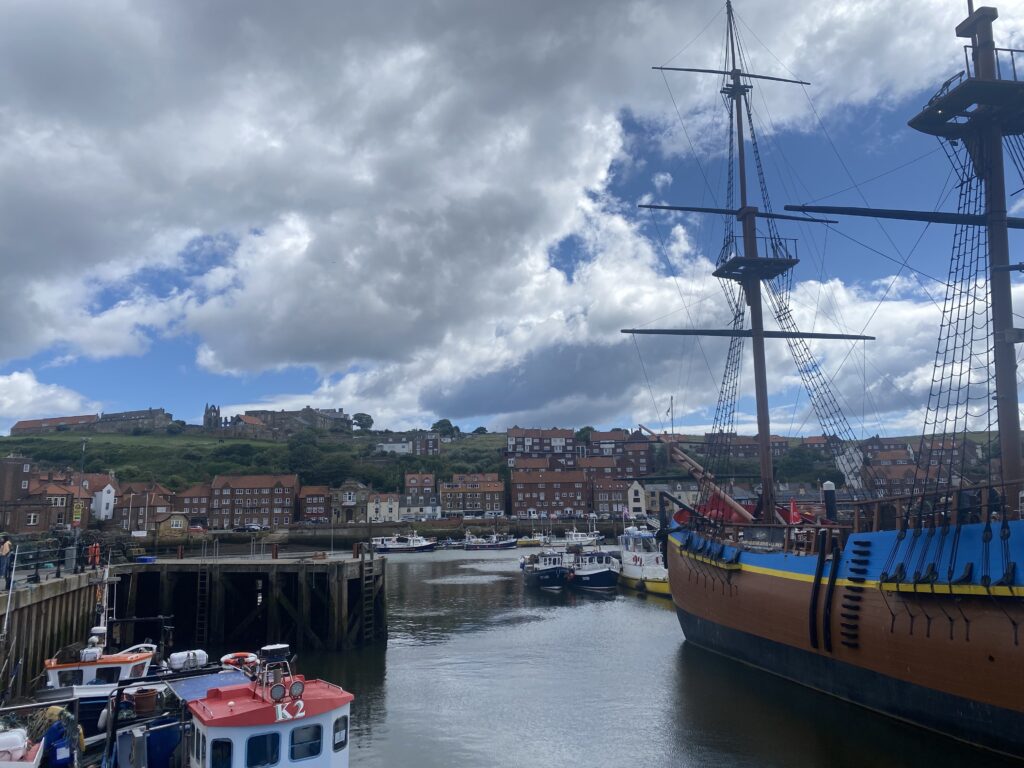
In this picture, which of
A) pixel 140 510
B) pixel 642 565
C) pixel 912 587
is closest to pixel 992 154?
pixel 912 587

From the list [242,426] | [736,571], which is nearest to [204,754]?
[736,571]

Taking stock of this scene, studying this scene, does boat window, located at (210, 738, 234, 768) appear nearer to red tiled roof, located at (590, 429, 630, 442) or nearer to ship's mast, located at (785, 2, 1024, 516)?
ship's mast, located at (785, 2, 1024, 516)

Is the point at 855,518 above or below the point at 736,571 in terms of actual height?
above

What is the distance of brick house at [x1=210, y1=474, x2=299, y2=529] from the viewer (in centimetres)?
10838

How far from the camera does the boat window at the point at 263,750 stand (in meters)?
10.4

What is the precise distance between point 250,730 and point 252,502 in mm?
106706

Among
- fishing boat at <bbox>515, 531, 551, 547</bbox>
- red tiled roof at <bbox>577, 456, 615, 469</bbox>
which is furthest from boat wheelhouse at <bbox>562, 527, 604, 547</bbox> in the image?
red tiled roof at <bbox>577, 456, 615, 469</bbox>

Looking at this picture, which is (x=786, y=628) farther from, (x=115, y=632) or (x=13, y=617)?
(x=115, y=632)

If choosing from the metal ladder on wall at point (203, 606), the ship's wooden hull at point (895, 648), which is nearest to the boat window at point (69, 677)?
the metal ladder on wall at point (203, 606)

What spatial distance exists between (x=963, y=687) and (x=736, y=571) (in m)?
9.47

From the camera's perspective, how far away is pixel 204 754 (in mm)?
10477

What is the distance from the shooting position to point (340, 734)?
430 inches

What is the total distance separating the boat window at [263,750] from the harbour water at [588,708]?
6.63 meters

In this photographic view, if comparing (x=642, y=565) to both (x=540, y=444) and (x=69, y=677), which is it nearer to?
(x=69, y=677)
